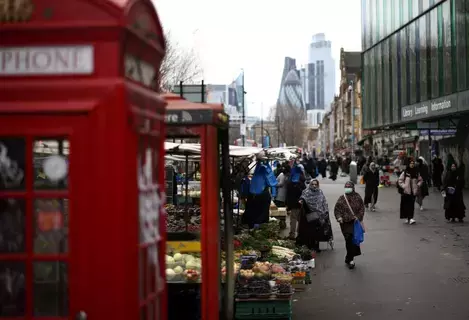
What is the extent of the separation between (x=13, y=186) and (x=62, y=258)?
475 mm

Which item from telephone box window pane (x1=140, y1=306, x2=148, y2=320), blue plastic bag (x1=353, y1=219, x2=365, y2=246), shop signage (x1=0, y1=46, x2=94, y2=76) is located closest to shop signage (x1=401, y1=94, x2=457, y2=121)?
blue plastic bag (x1=353, y1=219, x2=365, y2=246)

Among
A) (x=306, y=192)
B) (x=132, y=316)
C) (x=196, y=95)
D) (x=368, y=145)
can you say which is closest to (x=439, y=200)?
(x=306, y=192)

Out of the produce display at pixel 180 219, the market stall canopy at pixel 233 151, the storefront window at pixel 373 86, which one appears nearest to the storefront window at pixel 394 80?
the storefront window at pixel 373 86

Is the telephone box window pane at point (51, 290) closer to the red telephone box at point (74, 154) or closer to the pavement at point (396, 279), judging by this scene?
the red telephone box at point (74, 154)

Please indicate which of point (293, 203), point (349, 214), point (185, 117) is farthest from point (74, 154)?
point (293, 203)

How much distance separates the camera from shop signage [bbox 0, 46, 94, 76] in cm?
357

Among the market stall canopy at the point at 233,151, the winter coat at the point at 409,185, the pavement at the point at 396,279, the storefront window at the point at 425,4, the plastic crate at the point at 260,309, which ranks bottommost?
the pavement at the point at 396,279

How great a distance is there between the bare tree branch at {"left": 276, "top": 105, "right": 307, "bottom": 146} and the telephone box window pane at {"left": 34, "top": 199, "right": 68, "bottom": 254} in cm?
11603

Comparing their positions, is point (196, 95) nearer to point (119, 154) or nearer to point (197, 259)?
point (197, 259)

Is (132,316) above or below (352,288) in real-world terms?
above

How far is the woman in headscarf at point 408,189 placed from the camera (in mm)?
19812

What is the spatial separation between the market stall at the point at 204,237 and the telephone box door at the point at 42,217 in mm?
2651

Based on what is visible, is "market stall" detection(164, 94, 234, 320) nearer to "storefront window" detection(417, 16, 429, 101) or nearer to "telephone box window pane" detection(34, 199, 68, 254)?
"telephone box window pane" detection(34, 199, 68, 254)

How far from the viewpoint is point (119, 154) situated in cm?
346
